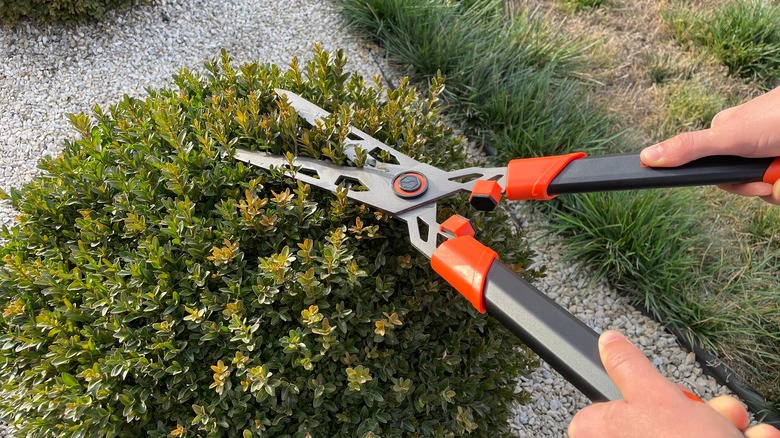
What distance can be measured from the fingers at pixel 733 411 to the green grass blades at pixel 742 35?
4132 mm

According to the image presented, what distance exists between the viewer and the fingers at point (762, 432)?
113 centimetres

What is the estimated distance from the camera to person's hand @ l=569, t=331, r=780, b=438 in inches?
44.4

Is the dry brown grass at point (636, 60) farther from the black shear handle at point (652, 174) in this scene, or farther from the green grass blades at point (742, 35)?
the black shear handle at point (652, 174)

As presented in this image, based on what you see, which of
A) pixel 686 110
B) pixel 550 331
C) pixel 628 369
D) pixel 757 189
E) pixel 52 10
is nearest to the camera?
pixel 628 369

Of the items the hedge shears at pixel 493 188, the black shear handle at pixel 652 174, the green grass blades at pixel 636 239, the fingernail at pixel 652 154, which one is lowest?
the green grass blades at pixel 636 239

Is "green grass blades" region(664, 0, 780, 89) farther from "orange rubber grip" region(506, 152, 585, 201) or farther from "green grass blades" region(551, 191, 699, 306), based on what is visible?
"orange rubber grip" region(506, 152, 585, 201)

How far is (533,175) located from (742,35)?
148 inches

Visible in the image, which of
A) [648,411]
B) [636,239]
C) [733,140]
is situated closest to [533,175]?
[733,140]

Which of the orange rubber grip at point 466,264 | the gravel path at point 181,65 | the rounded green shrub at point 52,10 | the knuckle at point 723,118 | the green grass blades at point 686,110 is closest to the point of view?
the orange rubber grip at point 466,264

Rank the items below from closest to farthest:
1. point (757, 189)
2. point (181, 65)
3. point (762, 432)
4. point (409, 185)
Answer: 1. point (762, 432)
2. point (409, 185)
3. point (757, 189)
4. point (181, 65)

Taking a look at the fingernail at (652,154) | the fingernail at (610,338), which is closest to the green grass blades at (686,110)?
the fingernail at (652,154)

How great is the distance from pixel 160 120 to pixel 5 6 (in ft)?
7.77

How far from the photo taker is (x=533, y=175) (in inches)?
71.2

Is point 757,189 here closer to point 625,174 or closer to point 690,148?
point 690,148
